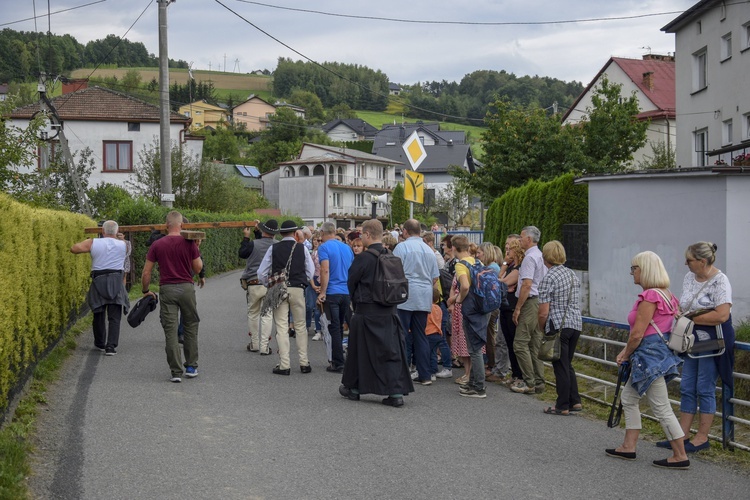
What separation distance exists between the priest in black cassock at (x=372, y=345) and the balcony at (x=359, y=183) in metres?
78.8

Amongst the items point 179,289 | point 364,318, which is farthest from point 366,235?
point 179,289

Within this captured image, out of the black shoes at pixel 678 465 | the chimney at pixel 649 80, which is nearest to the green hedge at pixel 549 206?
the black shoes at pixel 678 465

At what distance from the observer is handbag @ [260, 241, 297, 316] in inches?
464

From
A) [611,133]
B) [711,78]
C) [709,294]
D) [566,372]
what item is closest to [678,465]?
[709,294]

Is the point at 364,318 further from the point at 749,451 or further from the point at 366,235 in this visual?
the point at 749,451

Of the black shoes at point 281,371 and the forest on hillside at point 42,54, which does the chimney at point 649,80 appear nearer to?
the black shoes at point 281,371

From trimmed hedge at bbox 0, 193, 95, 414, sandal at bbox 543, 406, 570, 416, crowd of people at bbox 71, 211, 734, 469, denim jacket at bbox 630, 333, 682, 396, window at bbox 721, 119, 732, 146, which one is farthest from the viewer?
window at bbox 721, 119, 732, 146

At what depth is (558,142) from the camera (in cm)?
3697

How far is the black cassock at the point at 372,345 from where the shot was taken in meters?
9.78

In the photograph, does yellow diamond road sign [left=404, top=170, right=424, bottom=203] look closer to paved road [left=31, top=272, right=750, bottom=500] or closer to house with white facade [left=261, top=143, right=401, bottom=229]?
paved road [left=31, top=272, right=750, bottom=500]

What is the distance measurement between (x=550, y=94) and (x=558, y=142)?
218 feet

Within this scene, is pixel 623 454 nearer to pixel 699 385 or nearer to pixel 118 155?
pixel 699 385

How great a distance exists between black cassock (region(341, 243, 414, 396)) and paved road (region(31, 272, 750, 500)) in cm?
26

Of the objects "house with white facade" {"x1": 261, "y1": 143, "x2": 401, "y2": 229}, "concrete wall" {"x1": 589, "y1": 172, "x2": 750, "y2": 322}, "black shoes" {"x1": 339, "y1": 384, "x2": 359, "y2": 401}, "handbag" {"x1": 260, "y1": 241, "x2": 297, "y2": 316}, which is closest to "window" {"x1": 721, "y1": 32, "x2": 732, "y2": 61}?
"concrete wall" {"x1": 589, "y1": 172, "x2": 750, "y2": 322}
